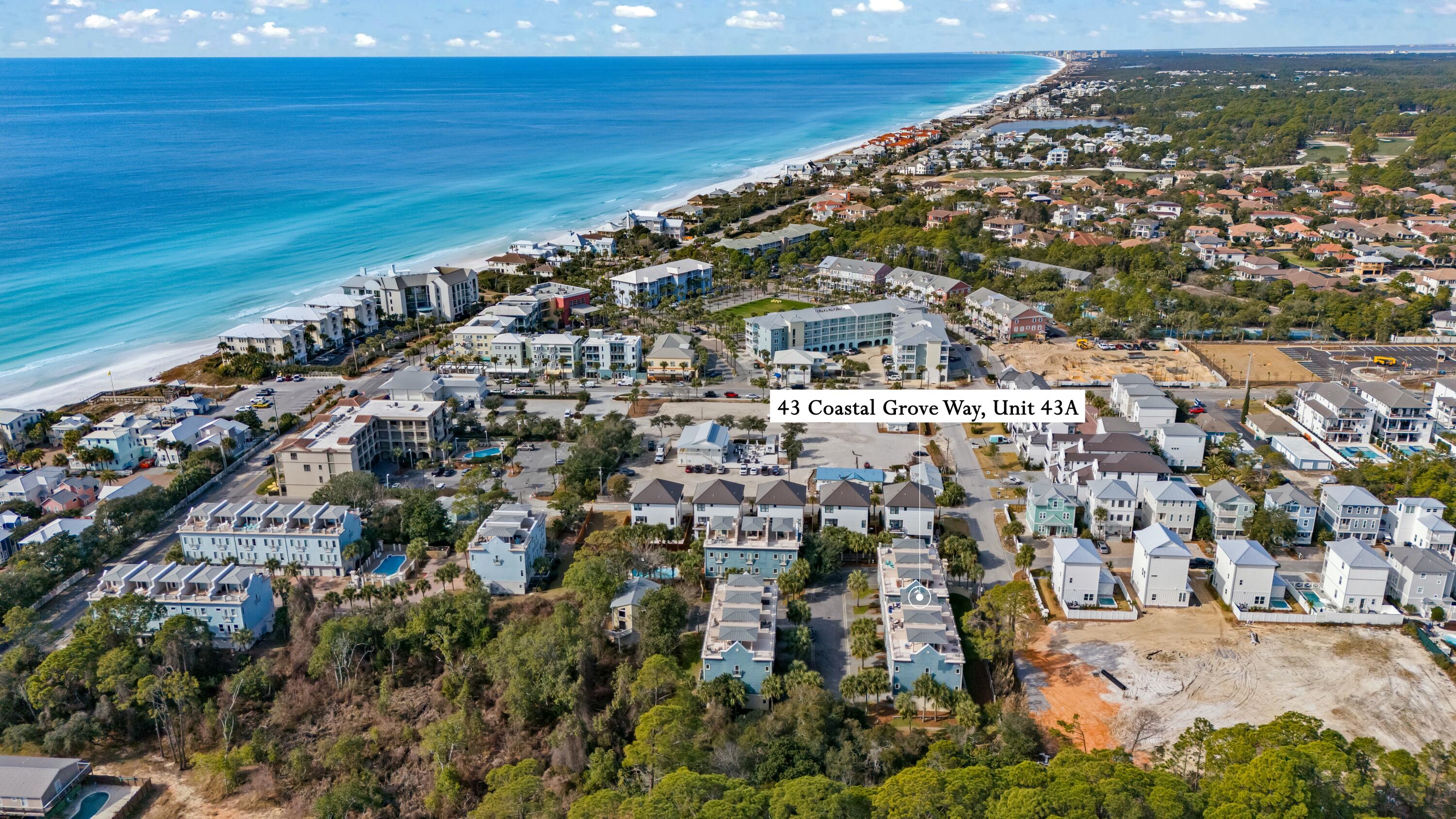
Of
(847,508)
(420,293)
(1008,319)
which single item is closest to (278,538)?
(847,508)

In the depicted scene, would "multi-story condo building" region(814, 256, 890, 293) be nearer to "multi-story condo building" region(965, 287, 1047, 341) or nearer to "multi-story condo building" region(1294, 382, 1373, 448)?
"multi-story condo building" region(965, 287, 1047, 341)

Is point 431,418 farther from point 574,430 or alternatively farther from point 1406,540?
point 1406,540

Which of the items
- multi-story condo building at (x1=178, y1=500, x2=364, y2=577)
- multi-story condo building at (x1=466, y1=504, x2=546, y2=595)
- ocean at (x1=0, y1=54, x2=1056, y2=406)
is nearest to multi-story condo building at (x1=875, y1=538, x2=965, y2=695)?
multi-story condo building at (x1=466, y1=504, x2=546, y2=595)

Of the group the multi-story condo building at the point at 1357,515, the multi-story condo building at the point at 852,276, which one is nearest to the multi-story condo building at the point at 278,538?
the multi-story condo building at the point at 1357,515

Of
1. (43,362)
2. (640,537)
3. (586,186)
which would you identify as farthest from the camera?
(586,186)

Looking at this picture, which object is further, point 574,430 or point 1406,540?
point 574,430

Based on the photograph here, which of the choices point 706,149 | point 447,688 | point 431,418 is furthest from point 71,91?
point 447,688
